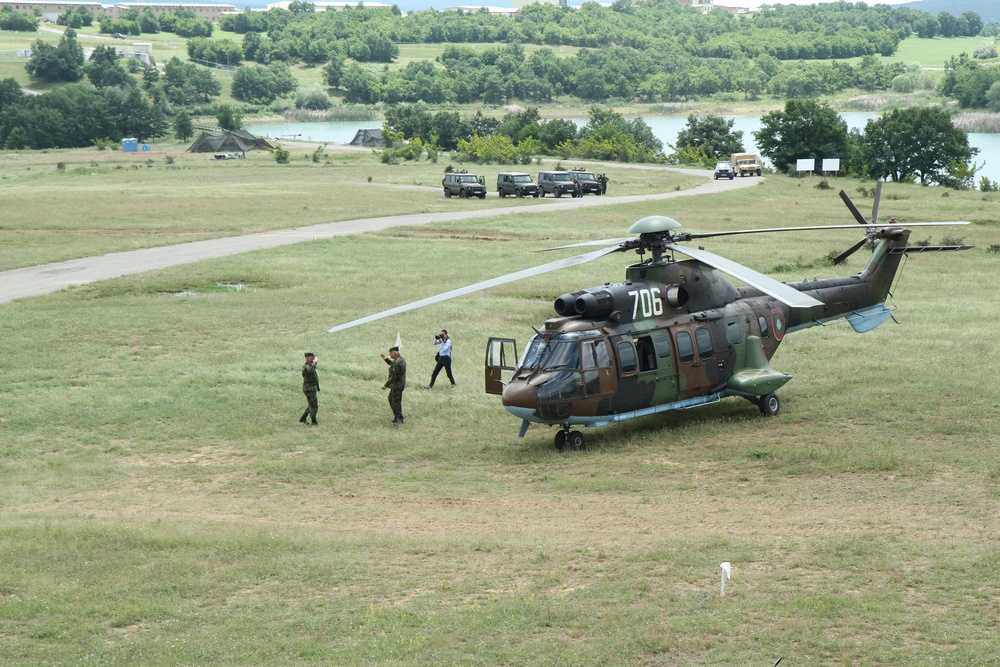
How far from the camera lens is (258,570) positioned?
12992 mm

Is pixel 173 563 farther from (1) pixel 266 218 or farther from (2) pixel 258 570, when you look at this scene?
(1) pixel 266 218

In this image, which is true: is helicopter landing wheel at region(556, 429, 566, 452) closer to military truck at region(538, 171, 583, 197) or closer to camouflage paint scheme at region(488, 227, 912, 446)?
camouflage paint scheme at region(488, 227, 912, 446)

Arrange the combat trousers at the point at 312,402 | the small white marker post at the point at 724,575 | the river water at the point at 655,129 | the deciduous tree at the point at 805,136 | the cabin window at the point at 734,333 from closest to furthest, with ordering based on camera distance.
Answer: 1. the small white marker post at the point at 724,575
2. the combat trousers at the point at 312,402
3. the cabin window at the point at 734,333
4. the deciduous tree at the point at 805,136
5. the river water at the point at 655,129

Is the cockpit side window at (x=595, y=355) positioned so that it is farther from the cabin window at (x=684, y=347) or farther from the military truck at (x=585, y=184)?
the military truck at (x=585, y=184)

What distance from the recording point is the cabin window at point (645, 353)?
752 inches

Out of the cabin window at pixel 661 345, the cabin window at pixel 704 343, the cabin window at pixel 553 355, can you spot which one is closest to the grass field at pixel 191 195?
the cabin window at pixel 553 355

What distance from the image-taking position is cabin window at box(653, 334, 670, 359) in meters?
19.3

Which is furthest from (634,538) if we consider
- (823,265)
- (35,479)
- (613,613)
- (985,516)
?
(823,265)

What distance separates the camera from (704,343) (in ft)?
65.3

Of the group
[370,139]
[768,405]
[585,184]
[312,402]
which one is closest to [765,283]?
[768,405]

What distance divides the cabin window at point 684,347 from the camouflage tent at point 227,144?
87.7m

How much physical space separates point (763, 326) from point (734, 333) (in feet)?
3.11

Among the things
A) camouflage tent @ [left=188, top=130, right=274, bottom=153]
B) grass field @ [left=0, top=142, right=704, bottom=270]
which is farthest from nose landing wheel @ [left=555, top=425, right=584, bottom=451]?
camouflage tent @ [left=188, top=130, right=274, bottom=153]

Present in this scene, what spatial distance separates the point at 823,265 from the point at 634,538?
25484 millimetres
